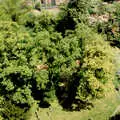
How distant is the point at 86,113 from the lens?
101 ft

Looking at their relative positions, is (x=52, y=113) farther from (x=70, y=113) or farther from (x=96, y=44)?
(x=96, y=44)

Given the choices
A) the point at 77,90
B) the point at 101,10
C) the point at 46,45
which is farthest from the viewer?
the point at 101,10

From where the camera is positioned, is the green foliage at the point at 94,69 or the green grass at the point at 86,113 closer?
the green foliage at the point at 94,69

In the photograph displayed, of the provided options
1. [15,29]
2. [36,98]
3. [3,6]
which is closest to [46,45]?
[15,29]

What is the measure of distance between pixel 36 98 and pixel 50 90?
2.34m

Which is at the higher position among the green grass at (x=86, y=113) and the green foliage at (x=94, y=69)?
the green foliage at (x=94, y=69)

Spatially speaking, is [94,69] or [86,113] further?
[86,113]

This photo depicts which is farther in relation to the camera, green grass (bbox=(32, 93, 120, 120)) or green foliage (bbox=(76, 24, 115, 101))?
green grass (bbox=(32, 93, 120, 120))

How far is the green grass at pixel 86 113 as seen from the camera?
3048 centimetres

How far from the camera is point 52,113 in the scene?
102ft

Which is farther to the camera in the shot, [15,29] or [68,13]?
[68,13]

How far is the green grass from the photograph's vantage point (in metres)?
30.5

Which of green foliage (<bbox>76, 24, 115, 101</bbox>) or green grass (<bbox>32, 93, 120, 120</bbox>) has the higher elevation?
green foliage (<bbox>76, 24, 115, 101</bbox>)

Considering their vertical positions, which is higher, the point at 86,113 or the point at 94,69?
the point at 94,69
